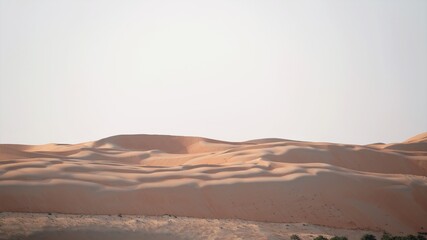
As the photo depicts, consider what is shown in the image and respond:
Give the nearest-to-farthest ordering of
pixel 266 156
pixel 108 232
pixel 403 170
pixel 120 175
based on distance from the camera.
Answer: pixel 108 232
pixel 120 175
pixel 266 156
pixel 403 170

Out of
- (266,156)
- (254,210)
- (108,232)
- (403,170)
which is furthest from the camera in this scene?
(403,170)

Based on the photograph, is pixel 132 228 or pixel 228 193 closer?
pixel 132 228

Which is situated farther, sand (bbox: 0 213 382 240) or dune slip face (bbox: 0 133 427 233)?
dune slip face (bbox: 0 133 427 233)

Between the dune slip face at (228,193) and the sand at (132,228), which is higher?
the dune slip face at (228,193)

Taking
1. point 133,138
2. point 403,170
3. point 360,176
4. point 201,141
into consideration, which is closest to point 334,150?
point 403,170

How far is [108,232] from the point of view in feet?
53.3

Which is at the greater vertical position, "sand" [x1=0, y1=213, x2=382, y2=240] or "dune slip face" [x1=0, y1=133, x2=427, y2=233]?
"dune slip face" [x1=0, y1=133, x2=427, y2=233]

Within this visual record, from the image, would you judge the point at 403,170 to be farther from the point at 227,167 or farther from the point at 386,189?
the point at 227,167

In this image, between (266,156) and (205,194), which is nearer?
(205,194)

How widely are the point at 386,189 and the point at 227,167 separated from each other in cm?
681

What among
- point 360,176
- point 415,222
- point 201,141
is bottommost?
point 415,222

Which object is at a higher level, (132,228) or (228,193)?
(228,193)

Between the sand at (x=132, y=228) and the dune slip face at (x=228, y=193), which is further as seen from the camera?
the dune slip face at (x=228, y=193)

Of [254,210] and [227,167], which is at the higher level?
[227,167]
